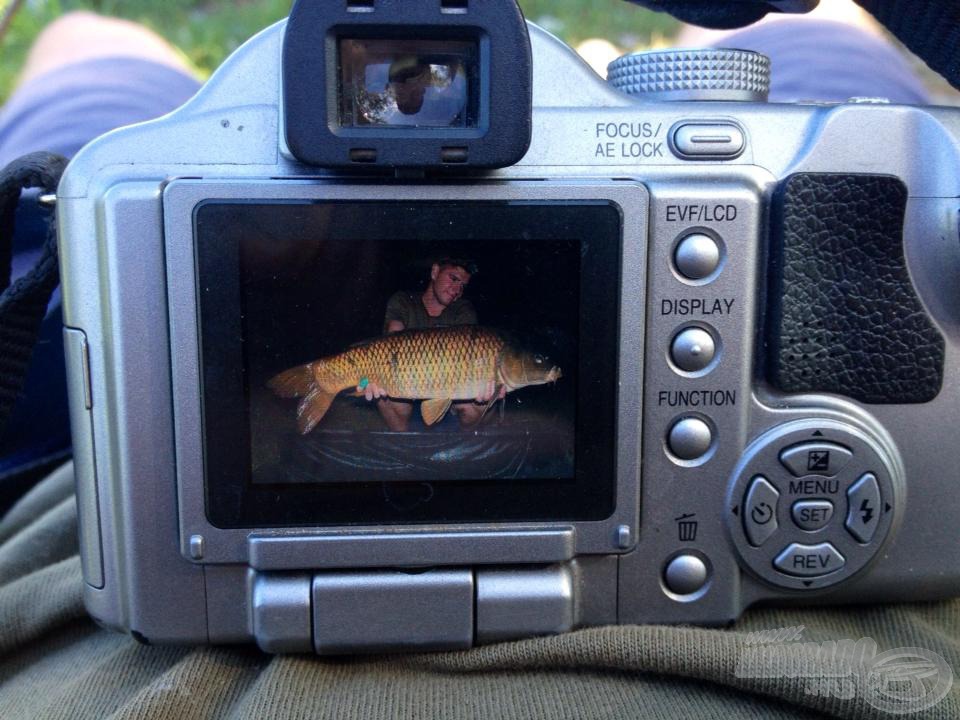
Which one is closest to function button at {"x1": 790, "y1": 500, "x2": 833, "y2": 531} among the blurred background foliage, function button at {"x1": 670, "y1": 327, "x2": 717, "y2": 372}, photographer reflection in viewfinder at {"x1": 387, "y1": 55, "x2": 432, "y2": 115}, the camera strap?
function button at {"x1": 670, "y1": 327, "x2": 717, "y2": 372}

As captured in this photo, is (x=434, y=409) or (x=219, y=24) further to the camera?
(x=219, y=24)

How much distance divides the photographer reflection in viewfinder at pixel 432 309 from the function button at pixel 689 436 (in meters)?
0.11

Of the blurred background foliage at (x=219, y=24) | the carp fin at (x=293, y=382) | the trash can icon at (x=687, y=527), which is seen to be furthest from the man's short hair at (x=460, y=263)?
the blurred background foliage at (x=219, y=24)

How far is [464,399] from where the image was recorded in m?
0.53

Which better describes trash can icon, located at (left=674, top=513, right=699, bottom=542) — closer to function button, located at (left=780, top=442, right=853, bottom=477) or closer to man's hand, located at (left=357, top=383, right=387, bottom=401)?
function button, located at (left=780, top=442, right=853, bottom=477)

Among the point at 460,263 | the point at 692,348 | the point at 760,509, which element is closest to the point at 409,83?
the point at 460,263

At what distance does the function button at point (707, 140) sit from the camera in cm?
52

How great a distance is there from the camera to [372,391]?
529 mm

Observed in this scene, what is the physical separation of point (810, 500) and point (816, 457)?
0.03 metres

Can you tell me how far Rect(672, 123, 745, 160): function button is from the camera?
1.72 ft

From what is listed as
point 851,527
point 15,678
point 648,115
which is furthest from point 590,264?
point 15,678

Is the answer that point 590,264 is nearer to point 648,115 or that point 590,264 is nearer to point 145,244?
point 648,115

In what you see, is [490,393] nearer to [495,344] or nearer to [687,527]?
[495,344]

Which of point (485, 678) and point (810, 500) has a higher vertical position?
point (810, 500)
